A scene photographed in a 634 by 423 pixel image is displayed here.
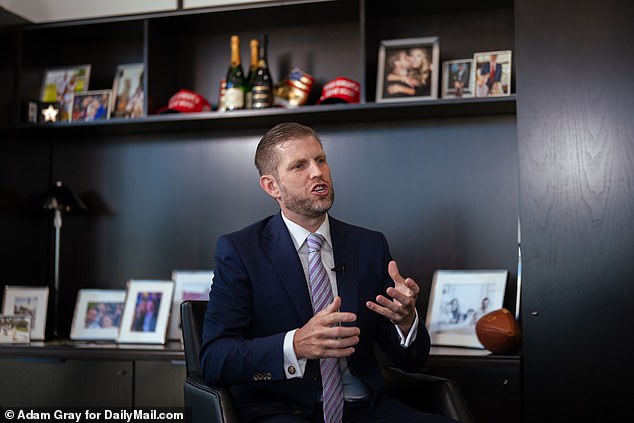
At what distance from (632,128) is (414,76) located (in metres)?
0.99

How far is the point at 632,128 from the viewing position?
2838mm

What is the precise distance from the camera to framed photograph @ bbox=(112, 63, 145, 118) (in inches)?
149

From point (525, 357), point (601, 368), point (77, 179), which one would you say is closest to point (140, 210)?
point (77, 179)

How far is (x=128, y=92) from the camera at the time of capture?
3.84 metres

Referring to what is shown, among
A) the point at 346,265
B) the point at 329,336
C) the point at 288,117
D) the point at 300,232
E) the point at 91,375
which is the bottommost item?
the point at 91,375

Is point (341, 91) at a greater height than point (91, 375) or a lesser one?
greater

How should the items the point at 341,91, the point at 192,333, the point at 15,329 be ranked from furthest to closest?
the point at 15,329 < the point at 341,91 < the point at 192,333

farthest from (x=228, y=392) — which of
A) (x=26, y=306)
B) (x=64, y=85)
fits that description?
(x=64, y=85)

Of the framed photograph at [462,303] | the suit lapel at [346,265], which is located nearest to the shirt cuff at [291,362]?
the suit lapel at [346,265]

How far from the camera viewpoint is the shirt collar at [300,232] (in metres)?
2.49

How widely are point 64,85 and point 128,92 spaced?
13.6 inches

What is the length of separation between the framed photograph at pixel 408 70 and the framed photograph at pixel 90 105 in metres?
1.33

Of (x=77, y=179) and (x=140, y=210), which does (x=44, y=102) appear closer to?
(x=77, y=179)

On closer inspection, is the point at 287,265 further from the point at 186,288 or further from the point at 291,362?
the point at 186,288
